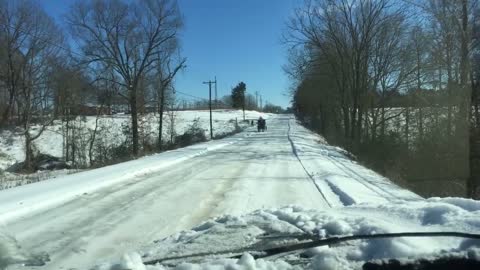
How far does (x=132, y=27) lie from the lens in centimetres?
4950

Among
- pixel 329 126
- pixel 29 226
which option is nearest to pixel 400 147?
pixel 29 226

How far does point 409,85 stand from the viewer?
42.6 meters

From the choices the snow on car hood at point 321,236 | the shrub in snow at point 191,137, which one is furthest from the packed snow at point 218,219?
the shrub in snow at point 191,137

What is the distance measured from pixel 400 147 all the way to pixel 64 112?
3212cm

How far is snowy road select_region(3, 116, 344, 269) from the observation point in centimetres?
766

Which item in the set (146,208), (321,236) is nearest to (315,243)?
(321,236)

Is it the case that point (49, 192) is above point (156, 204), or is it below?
above

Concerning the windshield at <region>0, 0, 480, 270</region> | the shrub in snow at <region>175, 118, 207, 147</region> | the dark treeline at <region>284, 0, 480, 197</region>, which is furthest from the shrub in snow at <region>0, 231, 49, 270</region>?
the shrub in snow at <region>175, 118, 207, 147</region>

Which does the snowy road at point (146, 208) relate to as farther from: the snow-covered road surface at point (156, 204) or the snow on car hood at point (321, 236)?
the snow on car hood at point (321, 236)

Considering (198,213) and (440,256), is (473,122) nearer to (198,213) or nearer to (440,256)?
(198,213)

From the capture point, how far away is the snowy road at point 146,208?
7662mm

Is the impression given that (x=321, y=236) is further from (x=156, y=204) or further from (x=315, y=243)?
(x=156, y=204)

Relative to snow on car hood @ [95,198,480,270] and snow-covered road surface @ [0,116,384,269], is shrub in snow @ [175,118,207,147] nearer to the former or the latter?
snow-covered road surface @ [0,116,384,269]

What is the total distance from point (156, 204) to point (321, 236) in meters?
6.43
